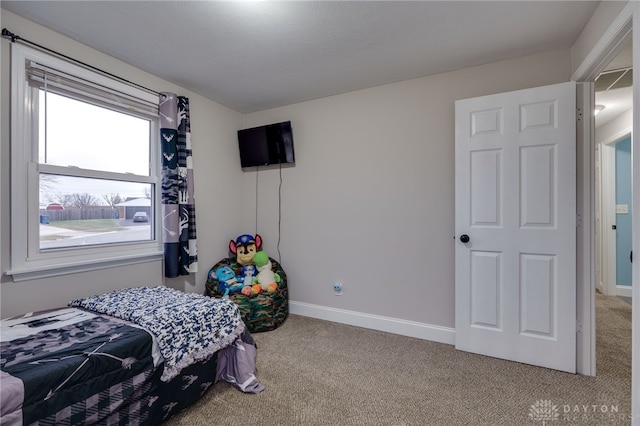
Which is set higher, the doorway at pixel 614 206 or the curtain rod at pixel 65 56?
the curtain rod at pixel 65 56

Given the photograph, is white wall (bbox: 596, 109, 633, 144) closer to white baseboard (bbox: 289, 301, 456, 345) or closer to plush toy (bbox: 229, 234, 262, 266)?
white baseboard (bbox: 289, 301, 456, 345)

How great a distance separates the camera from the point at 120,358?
1312 millimetres

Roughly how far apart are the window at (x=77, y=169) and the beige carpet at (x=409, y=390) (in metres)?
1.36

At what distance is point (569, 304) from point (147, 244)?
3350 millimetres

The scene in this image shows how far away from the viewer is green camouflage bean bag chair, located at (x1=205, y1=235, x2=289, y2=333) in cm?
263

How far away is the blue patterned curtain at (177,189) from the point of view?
247cm

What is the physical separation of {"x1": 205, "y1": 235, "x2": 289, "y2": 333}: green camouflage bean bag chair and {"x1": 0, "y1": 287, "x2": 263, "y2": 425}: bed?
68 cm

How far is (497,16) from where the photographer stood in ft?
5.72

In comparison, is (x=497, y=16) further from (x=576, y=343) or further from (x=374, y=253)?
(x=576, y=343)

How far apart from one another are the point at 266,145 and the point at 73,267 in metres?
2.01

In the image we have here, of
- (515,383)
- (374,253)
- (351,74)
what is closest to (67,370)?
(374,253)

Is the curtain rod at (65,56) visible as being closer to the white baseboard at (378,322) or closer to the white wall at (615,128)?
the white baseboard at (378,322)

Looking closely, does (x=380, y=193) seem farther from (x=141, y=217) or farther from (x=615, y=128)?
(x=615, y=128)

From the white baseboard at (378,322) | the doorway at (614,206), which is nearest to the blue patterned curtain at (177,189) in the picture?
the white baseboard at (378,322)
